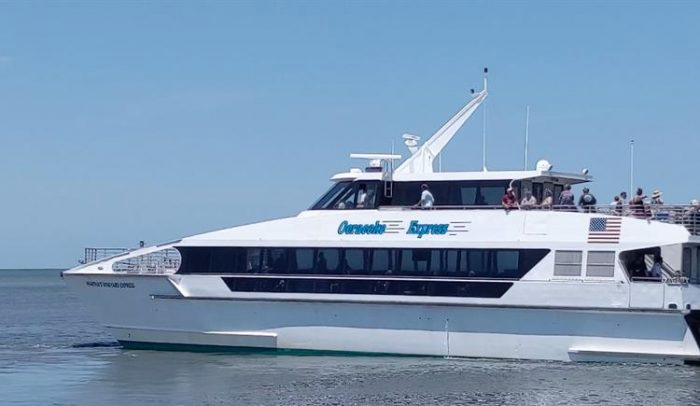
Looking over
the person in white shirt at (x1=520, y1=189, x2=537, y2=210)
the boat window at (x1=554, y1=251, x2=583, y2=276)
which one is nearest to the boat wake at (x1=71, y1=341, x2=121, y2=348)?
the person in white shirt at (x1=520, y1=189, x2=537, y2=210)

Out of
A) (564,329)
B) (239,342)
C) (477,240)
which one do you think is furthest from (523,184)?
(239,342)

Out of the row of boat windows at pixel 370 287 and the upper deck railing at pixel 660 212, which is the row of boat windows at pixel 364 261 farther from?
the upper deck railing at pixel 660 212

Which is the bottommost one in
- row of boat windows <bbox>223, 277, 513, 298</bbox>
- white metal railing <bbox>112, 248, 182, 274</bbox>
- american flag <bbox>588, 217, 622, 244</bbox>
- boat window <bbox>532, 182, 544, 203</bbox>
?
row of boat windows <bbox>223, 277, 513, 298</bbox>

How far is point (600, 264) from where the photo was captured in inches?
929

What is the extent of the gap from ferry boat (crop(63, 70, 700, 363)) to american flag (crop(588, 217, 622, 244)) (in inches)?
1.1

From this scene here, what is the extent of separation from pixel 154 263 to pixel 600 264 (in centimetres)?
1004

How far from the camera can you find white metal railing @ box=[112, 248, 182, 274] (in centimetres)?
2686

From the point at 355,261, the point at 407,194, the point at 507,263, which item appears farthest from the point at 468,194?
the point at 355,261

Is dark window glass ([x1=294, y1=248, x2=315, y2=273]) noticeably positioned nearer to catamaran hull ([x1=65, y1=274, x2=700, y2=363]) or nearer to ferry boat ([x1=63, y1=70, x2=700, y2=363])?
ferry boat ([x1=63, y1=70, x2=700, y2=363])

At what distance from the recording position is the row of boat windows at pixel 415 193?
25500mm

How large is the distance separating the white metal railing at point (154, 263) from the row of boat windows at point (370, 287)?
1.57 meters

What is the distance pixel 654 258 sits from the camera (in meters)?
23.8

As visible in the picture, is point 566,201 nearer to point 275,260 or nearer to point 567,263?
point 567,263

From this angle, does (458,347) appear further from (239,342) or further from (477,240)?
(239,342)
